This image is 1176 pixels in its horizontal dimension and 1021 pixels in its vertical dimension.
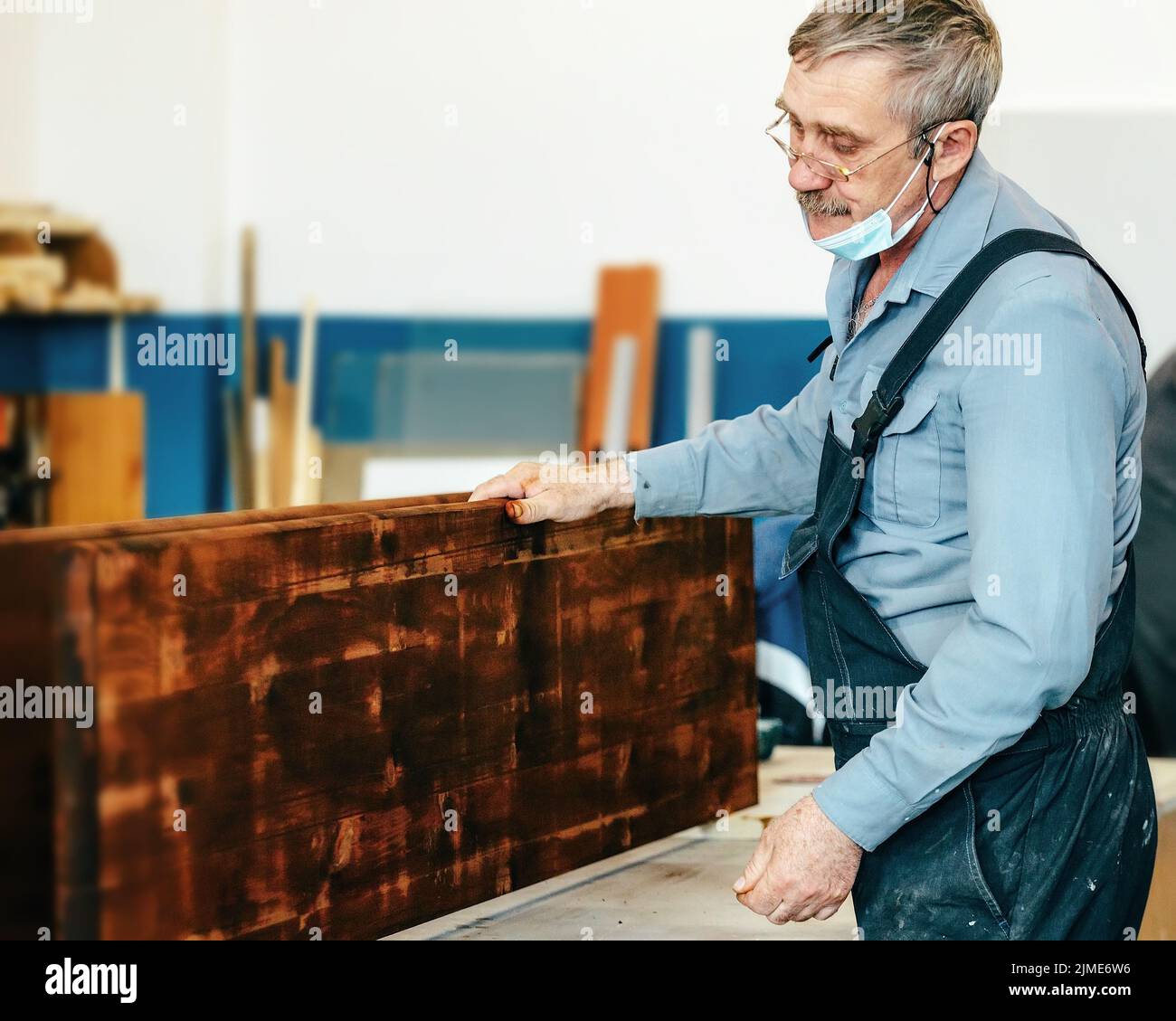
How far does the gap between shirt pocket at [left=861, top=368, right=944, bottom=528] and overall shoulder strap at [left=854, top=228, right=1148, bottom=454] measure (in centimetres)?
2

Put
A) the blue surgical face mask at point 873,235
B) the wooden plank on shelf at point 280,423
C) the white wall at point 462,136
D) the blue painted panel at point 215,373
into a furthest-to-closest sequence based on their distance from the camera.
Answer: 1. the wooden plank on shelf at point 280,423
2. the blue painted panel at point 215,373
3. the white wall at point 462,136
4. the blue surgical face mask at point 873,235

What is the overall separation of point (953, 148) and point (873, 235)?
0.13 meters

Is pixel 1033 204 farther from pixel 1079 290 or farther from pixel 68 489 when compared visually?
pixel 68 489

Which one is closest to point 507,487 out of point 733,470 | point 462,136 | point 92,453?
point 733,470

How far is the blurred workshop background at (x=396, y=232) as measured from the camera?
512 cm

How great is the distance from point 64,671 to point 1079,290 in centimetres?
106

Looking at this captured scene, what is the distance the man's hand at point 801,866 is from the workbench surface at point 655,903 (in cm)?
49

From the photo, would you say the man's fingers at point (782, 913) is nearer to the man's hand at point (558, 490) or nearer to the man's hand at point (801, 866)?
the man's hand at point (801, 866)

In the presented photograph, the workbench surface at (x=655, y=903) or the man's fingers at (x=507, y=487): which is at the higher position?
the man's fingers at (x=507, y=487)

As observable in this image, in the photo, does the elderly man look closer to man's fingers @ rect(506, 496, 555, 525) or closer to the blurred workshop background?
man's fingers @ rect(506, 496, 555, 525)

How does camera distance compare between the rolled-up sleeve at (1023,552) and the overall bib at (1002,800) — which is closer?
the rolled-up sleeve at (1023,552)

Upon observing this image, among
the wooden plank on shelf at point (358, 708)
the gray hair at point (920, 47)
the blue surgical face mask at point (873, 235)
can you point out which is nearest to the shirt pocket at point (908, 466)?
the blue surgical face mask at point (873, 235)

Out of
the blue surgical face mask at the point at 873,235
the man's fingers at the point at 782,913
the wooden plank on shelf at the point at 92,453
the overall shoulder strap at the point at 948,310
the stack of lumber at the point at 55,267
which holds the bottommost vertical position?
the man's fingers at the point at 782,913

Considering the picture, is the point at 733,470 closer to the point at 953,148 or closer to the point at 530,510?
the point at 530,510
